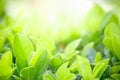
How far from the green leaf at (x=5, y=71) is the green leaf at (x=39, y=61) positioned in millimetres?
80

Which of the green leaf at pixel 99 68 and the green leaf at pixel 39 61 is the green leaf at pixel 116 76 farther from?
the green leaf at pixel 39 61

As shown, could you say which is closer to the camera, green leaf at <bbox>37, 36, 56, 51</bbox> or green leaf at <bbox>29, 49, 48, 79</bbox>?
green leaf at <bbox>29, 49, 48, 79</bbox>

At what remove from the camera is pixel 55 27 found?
5.39 feet

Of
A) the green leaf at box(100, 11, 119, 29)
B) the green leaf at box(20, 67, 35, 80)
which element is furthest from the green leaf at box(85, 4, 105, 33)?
the green leaf at box(20, 67, 35, 80)

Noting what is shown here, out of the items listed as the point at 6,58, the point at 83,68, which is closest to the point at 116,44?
the point at 83,68

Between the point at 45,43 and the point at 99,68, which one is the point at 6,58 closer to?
the point at 45,43

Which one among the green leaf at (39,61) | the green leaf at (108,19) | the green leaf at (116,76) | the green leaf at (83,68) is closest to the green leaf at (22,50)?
the green leaf at (39,61)

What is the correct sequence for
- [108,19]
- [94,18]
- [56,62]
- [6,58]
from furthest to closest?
[94,18]
[108,19]
[56,62]
[6,58]

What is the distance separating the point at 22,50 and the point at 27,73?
0.11 metres

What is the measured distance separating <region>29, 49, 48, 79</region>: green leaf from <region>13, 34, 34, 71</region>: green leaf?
35mm

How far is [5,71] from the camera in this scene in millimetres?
917

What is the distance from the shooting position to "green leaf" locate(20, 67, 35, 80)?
35.6 inches

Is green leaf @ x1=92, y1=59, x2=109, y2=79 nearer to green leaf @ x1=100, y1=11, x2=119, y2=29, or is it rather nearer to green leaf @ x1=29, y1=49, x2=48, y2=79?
green leaf @ x1=29, y1=49, x2=48, y2=79

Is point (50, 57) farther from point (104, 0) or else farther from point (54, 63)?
point (104, 0)
